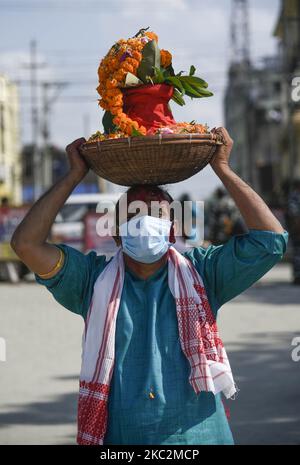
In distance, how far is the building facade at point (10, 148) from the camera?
55969 mm

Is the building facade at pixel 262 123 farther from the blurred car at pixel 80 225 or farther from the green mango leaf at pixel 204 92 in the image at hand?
the green mango leaf at pixel 204 92

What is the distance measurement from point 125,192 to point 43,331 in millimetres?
9367

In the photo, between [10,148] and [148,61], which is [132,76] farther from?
[10,148]

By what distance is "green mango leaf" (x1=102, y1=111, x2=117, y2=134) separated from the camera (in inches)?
156

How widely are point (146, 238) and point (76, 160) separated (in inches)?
17.2

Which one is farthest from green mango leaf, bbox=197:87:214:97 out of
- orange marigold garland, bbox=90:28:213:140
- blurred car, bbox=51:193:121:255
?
blurred car, bbox=51:193:121:255

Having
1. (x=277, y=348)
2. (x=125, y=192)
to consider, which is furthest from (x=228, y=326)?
(x=125, y=192)

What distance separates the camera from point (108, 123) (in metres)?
4.02

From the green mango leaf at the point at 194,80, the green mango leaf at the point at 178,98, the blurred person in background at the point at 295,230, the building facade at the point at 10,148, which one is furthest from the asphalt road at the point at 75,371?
the building facade at the point at 10,148

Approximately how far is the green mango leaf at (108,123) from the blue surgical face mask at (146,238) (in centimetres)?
36

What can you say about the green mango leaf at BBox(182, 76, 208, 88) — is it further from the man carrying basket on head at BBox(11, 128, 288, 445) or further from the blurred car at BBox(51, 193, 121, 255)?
the blurred car at BBox(51, 193, 121, 255)

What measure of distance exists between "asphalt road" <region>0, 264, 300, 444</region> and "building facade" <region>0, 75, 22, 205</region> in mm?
38418

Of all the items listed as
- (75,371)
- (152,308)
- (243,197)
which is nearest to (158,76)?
(243,197)

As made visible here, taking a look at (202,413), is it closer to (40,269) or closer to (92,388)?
(92,388)
